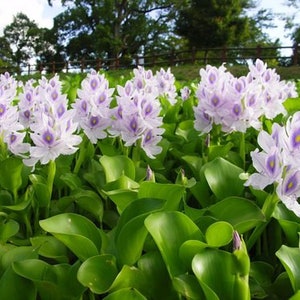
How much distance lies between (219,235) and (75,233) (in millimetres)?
324

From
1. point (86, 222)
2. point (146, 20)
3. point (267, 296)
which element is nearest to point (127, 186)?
point (86, 222)

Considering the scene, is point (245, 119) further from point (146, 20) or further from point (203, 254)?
point (146, 20)

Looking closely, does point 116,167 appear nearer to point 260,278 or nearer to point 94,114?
point 94,114

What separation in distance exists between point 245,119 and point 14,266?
1048 millimetres

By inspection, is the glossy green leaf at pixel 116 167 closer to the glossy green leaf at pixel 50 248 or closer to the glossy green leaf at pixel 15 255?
the glossy green leaf at pixel 50 248

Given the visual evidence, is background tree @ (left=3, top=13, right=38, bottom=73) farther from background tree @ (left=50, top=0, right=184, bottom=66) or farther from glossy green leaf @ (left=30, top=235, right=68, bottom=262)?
glossy green leaf @ (left=30, top=235, right=68, bottom=262)

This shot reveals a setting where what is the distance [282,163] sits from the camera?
1.07 metres

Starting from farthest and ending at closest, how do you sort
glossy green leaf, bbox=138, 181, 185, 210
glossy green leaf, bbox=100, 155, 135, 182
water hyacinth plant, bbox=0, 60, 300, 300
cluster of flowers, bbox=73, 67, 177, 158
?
cluster of flowers, bbox=73, 67, 177, 158 < glossy green leaf, bbox=100, 155, 135, 182 < glossy green leaf, bbox=138, 181, 185, 210 < water hyacinth plant, bbox=0, 60, 300, 300

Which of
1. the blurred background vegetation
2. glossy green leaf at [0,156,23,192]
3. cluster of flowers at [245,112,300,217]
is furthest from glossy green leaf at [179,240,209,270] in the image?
the blurred background vegetation

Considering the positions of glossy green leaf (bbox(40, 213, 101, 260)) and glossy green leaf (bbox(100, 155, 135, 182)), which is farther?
glossy green leaf (bbox(100, 155, 135, 182))

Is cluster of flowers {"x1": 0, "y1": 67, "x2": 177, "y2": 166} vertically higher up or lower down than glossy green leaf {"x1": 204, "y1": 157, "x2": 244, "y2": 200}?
higher up

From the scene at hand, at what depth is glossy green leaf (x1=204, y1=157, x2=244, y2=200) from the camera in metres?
1.37

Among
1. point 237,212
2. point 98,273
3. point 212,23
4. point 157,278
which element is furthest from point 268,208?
point 212,23

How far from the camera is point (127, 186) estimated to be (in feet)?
4.38
